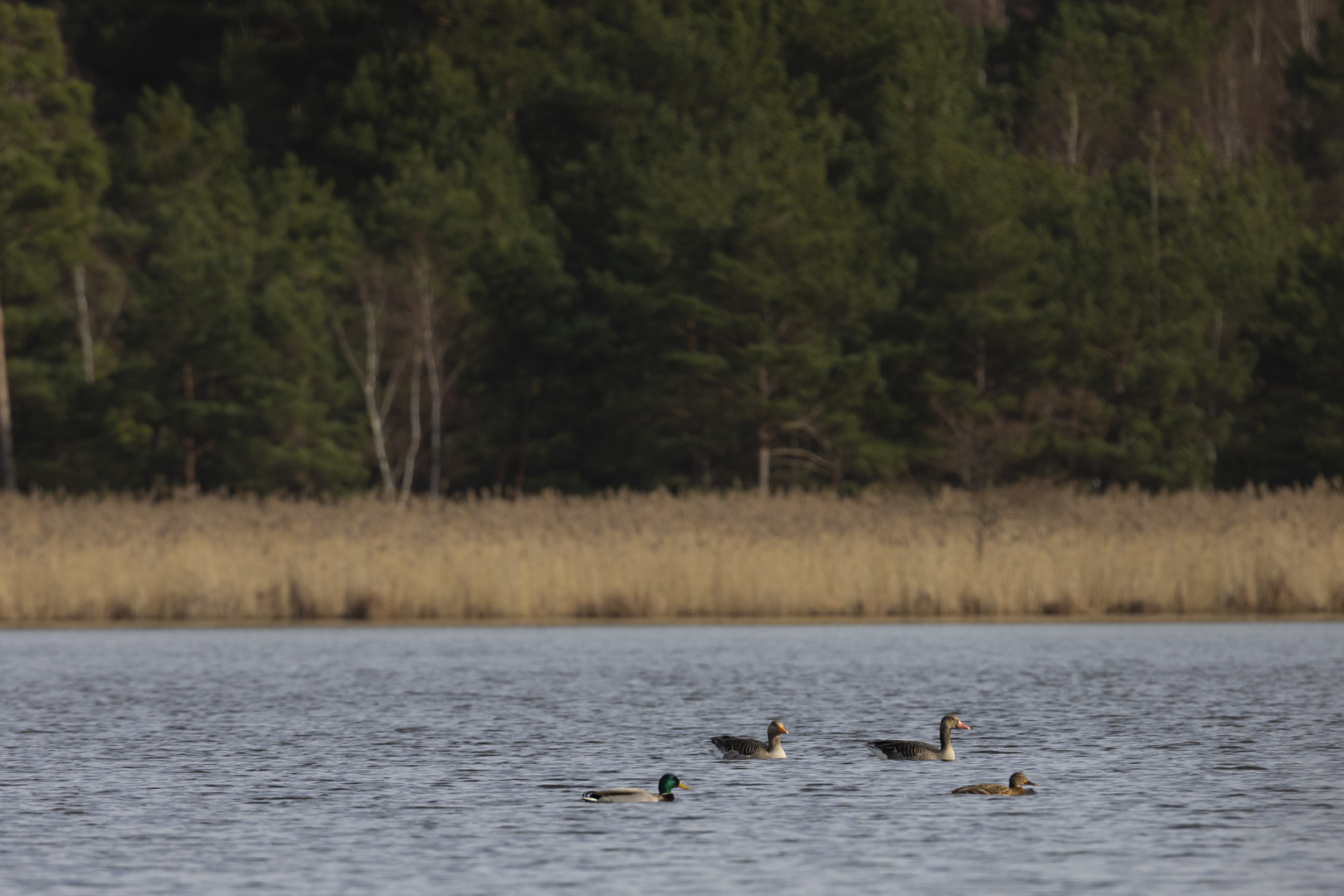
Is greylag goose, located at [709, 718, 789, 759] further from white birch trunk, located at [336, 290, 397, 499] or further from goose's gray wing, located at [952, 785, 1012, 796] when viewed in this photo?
white birch trunk, located at [336, 290, 397, 499]

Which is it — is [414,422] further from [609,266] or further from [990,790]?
[990,790]

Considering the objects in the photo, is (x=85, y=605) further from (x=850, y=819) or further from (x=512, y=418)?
(x=512, y=418)

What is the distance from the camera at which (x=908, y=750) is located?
15.5m

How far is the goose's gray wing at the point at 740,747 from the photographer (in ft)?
52.0

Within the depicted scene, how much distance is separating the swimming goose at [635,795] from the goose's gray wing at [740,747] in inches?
79.6

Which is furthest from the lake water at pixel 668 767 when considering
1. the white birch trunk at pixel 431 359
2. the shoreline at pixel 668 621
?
the white birch trunk at pixel 431 359

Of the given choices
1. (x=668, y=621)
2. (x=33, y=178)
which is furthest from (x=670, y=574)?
(x=33, y=178)

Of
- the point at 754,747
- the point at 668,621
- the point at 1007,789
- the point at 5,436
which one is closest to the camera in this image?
the point at 1007,789

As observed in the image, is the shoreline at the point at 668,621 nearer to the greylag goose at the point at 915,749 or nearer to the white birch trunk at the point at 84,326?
the greylag goose at the point at 915,749

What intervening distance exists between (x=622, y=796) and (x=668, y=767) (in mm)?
2165

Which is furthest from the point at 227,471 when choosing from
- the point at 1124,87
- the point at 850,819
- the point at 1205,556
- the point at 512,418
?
the point at 850,819

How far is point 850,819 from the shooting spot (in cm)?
1312

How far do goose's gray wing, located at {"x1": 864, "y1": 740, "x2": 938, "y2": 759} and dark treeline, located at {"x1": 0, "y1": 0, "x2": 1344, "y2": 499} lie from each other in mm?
33347

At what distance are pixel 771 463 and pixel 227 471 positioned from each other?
46.2ft
